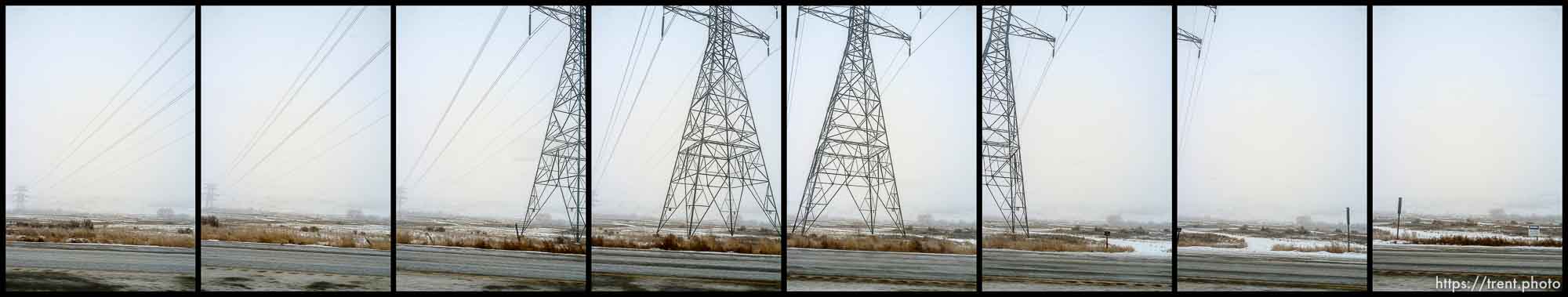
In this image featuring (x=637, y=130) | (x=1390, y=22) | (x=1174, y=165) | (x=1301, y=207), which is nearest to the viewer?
(x=1174, y=165)

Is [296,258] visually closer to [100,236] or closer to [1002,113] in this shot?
[100,236]

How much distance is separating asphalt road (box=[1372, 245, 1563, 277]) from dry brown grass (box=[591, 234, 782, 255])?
162 inches

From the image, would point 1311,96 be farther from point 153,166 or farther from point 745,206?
point 153,166

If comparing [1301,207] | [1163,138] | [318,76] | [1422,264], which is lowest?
[1422,264]

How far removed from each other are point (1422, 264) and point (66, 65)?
31.0ft

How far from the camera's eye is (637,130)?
6215 millimetres

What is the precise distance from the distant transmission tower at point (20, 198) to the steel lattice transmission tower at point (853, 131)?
5.30 meters

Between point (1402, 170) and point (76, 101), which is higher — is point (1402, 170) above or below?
below

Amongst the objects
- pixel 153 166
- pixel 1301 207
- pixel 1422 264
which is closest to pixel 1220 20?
pixel 1301 207

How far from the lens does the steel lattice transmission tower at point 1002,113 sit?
5566 mm

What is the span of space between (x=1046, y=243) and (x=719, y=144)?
2.51m

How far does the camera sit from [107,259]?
6.20 metres

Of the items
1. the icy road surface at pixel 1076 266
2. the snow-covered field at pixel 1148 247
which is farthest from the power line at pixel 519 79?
the snow-covered field at pixel 1148 247

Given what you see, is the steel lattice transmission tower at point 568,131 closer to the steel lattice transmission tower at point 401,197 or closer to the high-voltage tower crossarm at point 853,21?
the steel lattice transmission tower at point 401,197
